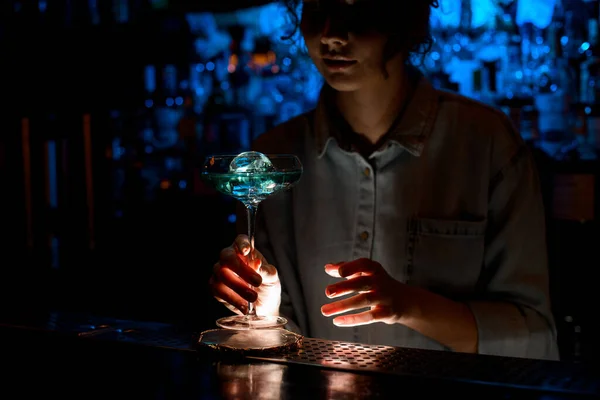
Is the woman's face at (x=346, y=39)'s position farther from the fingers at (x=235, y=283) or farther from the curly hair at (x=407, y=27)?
the fingers at (x=235, y=283)

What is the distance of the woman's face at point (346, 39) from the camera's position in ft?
4.99

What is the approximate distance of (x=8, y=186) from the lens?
3.87 meters

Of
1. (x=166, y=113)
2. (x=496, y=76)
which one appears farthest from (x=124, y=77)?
(x=496, y=76)

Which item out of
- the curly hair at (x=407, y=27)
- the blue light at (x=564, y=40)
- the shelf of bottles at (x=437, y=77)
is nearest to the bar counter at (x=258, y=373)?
the curly hair at (x=407, y=27)

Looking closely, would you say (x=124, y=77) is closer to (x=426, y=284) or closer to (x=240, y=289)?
(x=426, y=284)

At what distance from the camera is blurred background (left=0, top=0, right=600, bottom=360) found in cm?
364

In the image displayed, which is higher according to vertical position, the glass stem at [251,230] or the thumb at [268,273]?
the glass stem at [251,230]

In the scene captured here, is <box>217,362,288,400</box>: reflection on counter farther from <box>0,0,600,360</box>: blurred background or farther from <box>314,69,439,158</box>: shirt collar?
<box>0,0,600,360</box>: blurred background

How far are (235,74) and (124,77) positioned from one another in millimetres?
643

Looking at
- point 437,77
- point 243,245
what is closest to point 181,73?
point 437,77

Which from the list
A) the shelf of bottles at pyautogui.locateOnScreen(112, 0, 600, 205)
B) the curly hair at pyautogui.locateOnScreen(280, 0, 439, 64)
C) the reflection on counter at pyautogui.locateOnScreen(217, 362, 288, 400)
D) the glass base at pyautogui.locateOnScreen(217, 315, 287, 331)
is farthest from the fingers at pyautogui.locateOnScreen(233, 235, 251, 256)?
the shelf of bottles at pyautogui.locateOnScreen(112, 0, 600, 205)

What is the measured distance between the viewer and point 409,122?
5.72ft

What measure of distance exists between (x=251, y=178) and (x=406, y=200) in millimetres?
674

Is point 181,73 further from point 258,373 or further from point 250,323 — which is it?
point 258,373
